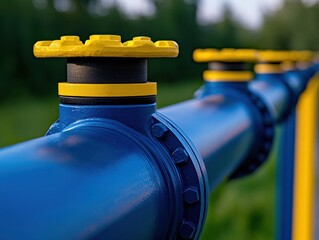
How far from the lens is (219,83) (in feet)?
4.00

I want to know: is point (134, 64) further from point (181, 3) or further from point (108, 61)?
point (181, 3)

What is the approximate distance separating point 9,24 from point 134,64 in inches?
325

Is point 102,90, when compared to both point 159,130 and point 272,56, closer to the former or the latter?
point 159,130

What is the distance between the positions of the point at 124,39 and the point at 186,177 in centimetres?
919

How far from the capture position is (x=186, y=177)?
586 millimetres

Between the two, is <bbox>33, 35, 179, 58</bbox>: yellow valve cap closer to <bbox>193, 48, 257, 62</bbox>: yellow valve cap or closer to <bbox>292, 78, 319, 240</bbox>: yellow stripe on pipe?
<bbox>193, 48, 257, 62</bbox>: yellow valve cap

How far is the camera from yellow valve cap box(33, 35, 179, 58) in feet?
1.72

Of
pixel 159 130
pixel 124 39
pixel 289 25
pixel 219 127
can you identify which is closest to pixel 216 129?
pixel 219 127

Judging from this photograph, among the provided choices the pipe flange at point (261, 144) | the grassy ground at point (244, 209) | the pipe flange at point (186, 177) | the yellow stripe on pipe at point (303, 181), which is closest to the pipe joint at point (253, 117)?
the pipe flange at point (261, 144)

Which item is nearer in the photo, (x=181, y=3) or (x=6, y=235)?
(x=6, y=235)

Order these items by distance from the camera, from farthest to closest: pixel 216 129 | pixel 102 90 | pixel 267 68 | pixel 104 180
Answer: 1. pixel 267 68
2. pixel 216 129
3. pixel 102 90
4. pixel 104 180

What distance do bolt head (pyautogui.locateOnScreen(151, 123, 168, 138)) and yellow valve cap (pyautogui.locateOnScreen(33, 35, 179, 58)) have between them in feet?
0.27

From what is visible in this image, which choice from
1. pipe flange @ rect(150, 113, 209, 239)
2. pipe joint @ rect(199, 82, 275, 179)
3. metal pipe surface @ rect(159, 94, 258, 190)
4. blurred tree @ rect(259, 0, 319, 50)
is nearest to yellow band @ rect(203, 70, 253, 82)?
pipe joint @ rect(199, 82, 275, 179)

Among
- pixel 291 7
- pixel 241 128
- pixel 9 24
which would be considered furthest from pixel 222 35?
pixel 241 128
